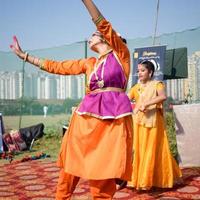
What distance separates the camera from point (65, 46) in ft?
31.0

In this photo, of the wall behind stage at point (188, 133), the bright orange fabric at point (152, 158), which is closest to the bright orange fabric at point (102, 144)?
the bright orange fabric at point (152, 158)

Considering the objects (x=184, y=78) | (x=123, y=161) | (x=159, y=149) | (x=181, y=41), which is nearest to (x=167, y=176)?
(x=159, y=149)

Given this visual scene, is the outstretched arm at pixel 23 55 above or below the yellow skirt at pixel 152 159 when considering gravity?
above

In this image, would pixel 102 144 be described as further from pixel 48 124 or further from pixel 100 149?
pixel 48 124

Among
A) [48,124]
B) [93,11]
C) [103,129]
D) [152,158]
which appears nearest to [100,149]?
[103,129]

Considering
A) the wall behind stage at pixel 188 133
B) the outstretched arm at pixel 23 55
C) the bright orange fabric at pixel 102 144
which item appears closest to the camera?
the bright orange fabric at pixel 102 144

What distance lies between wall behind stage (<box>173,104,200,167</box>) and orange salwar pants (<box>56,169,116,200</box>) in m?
2.70

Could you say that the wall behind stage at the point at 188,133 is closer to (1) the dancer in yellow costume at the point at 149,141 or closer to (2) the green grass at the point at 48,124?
(1) the dancer in yellow costume at the point at 149,141

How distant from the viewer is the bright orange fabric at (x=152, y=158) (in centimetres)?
385

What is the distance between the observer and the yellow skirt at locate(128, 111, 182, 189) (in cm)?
385

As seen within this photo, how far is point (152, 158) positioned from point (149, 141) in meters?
0.18

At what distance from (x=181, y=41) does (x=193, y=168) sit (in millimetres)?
3609

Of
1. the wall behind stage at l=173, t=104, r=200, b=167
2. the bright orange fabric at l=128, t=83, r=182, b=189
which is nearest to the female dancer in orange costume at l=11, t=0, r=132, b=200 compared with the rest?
the bright orange fabric at l=128, t=83, r=182, b=189

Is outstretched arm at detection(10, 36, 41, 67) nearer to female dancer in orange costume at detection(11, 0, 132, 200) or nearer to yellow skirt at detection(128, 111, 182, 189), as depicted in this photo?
female dancer in orange costume at detection(11, 0, 132, 200)
